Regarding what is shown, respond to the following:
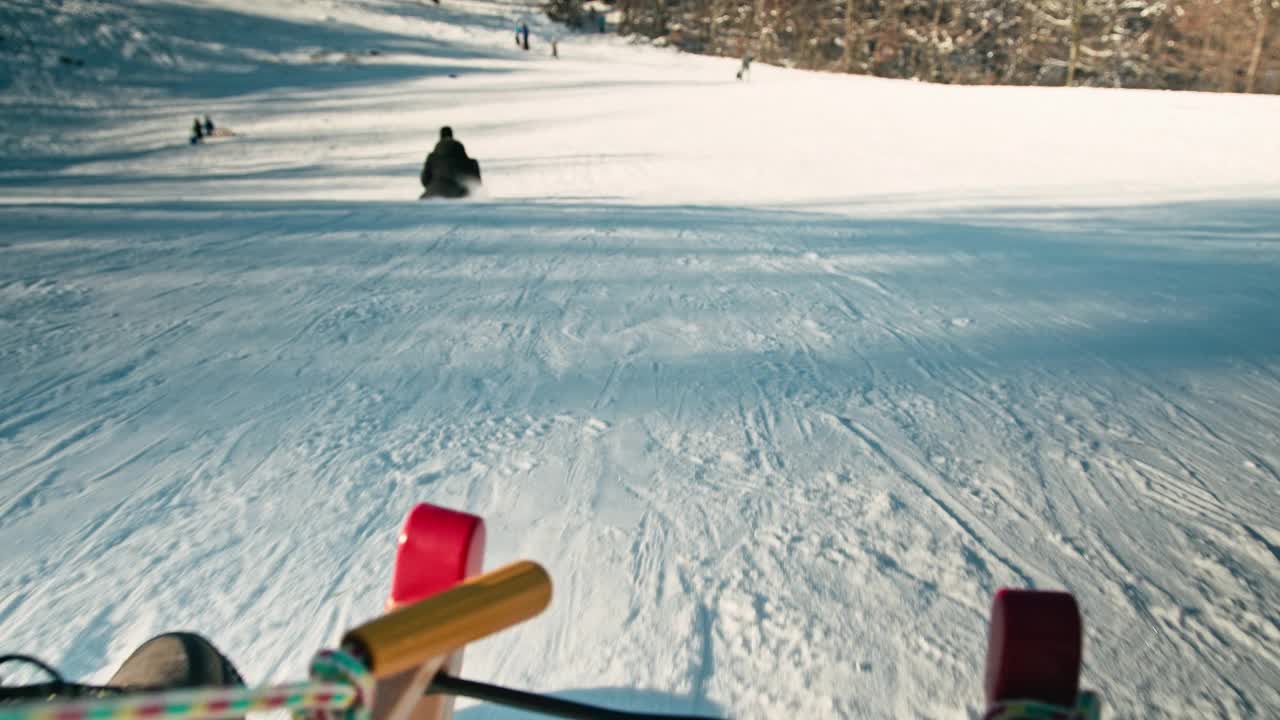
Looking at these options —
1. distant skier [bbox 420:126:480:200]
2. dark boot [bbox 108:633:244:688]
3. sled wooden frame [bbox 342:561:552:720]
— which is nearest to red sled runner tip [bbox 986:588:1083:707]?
sled wooden frame [bbox 342:561:552:720]

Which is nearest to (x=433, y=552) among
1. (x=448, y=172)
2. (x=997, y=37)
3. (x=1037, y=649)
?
(x=1037, y=649)

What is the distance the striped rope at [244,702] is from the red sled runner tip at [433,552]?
0.38m

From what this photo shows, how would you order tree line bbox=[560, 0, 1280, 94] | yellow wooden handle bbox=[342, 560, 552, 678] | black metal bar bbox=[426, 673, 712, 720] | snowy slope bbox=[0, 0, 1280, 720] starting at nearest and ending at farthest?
1. yellow wooden handle bbox=[342, 560, 552, 678]
2. black metal bar bbox=[426, 673, 712, 720]
3. snowy slope bbox=[0, 0, 1280, 720]
4. tree line bbox=[560, 0, 1280, 94]

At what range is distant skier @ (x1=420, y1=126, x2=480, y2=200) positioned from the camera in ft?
29.7

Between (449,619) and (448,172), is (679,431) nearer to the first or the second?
(449,619)

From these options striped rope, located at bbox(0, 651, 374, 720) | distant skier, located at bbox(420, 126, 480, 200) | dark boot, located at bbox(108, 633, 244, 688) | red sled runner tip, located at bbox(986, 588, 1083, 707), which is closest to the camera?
striped rope, located at bbox(0, 651, 374, 720)

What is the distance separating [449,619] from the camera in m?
1.02

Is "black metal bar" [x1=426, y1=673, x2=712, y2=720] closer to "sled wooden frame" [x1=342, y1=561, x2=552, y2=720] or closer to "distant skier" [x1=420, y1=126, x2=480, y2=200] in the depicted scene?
"sled wooden frame" [x1=342, y1=561, x2=552, y2=720]

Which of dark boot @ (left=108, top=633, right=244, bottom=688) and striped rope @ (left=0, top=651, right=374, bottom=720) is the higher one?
striped rope @ (left=0, top=651, right=374, bottom=720)

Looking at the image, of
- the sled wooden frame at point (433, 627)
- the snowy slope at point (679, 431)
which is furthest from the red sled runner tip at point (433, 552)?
the snowy slope at point (679, 431)

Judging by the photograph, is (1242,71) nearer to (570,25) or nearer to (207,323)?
(570,25)

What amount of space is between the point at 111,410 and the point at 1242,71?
4466 cm

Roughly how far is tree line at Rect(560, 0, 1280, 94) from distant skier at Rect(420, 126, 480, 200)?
113ft

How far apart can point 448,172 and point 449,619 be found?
28.9ft
